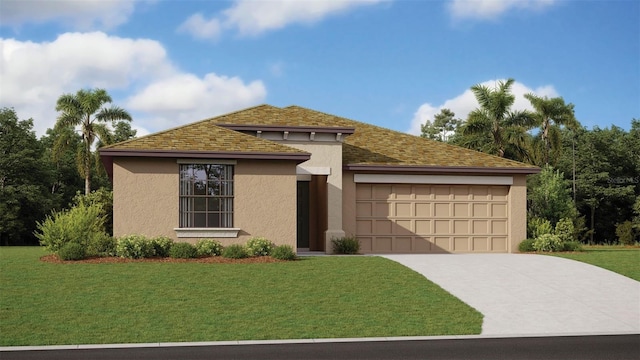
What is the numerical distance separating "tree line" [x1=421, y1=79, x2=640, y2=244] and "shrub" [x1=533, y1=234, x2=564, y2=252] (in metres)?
8.25

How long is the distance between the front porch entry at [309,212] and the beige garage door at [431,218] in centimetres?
210

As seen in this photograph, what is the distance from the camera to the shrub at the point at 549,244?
27.1 metres

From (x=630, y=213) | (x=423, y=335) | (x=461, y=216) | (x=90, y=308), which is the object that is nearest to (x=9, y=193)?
(x=461, y=216)

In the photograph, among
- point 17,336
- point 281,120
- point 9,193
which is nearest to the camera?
point 17,336

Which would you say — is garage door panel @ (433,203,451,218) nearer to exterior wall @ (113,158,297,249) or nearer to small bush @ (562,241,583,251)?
small bush @ (562,241,583,251)

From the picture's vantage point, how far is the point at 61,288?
17.4m

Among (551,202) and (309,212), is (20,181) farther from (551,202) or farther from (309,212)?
(551,202)

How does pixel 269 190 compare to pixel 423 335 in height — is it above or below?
above

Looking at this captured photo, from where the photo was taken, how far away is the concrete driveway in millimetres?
15297

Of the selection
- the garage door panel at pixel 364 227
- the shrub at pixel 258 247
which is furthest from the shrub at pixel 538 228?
the shrub at pixel 258 247

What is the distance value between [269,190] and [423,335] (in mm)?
A: 10931

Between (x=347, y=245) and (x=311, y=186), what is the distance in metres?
4.01

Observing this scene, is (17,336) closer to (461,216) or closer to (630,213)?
(461,216)

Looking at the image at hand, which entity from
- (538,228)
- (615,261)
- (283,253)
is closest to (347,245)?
(283,253)
